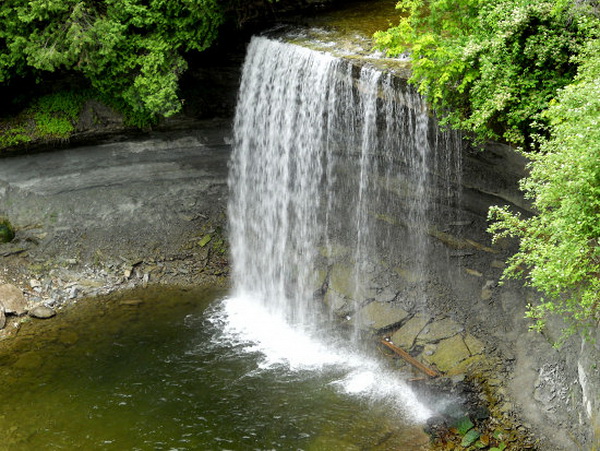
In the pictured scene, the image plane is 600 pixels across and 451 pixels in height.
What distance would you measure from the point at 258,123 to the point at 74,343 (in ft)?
20.9

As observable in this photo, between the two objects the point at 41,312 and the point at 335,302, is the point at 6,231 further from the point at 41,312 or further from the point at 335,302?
the point at 335,302

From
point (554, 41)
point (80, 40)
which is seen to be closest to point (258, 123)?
point (80, 40)

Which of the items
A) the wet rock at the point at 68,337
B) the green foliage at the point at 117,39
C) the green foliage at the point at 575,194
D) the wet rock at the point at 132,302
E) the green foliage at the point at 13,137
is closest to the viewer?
the green foliage at the point at 575,194

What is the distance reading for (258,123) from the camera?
1478 centimetres

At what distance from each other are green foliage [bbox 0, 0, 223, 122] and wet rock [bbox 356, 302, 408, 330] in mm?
6156

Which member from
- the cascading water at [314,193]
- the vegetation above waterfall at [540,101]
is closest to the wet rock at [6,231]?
the cascading water at [314,193]

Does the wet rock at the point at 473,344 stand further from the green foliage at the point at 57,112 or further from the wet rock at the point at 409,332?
the green foliage at the point at 57,112

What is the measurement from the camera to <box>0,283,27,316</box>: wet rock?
14.5 metres

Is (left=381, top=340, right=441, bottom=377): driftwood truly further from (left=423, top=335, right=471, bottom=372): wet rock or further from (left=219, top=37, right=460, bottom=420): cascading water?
(left=219, top=37, right=460, bottom=420): cascading water

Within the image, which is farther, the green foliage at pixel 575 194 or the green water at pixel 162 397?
the green water at pixel 162 397

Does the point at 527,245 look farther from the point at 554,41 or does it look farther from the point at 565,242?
the point at 554,41

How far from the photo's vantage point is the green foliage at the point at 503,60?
9.20 metres

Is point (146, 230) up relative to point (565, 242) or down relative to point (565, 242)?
down

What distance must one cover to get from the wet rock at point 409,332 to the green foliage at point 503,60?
4415 millimetres
